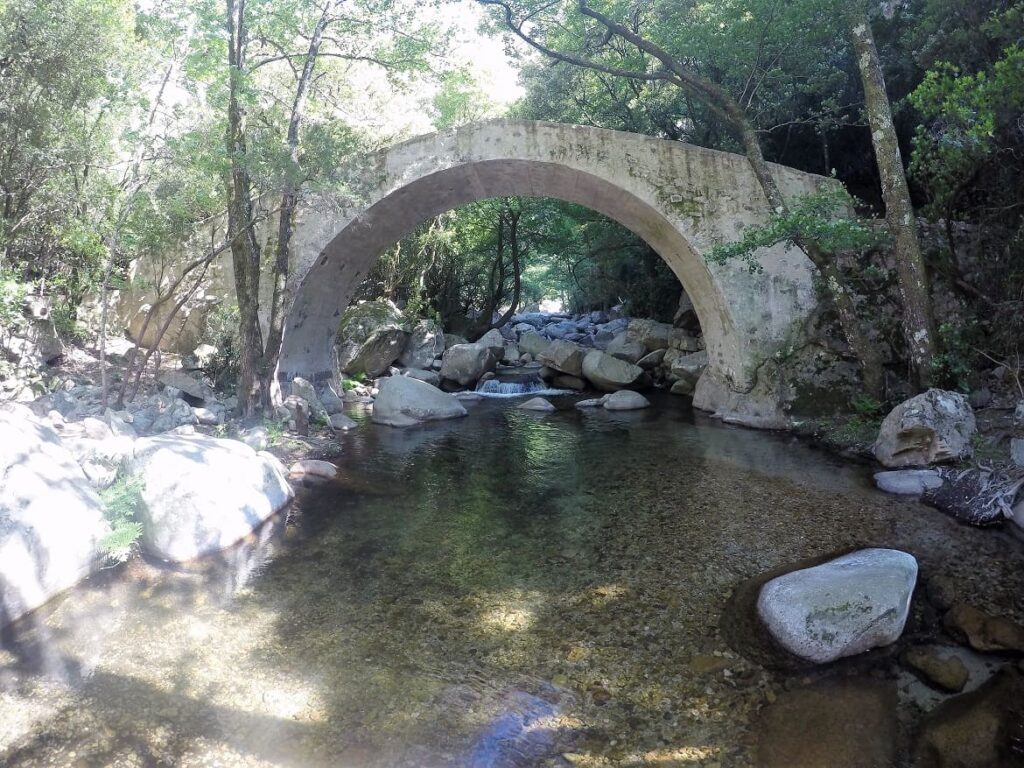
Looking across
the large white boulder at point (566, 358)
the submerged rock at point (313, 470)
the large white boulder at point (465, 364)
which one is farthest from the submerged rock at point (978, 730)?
the large white boulder at point (465, 364)

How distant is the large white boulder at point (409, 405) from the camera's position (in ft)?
35.6

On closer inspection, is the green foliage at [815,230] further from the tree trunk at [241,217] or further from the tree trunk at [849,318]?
the tree trunk at [241,217]

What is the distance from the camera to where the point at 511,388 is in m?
15.2

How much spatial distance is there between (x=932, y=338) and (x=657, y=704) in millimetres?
6627

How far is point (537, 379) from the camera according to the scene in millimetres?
16062

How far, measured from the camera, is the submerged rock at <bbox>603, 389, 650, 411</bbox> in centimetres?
1194

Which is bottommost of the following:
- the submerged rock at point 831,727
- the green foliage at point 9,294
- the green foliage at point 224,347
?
the submerged rock at point 831,727

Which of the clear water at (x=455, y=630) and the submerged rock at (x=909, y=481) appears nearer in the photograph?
the clear water at (x=455, y=630)

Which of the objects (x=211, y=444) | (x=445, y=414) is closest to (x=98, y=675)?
(x=211, y=444)

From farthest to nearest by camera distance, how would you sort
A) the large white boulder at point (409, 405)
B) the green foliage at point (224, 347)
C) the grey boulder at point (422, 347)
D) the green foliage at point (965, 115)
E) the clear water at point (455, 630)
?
the grey boulder at point (422, 347) → the large white boulder at point (409, 405) → the green foliage at point (224, 347) → the green foliage at point (965, 115) → the clear water at point (455, 630)

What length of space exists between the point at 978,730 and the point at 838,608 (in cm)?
81

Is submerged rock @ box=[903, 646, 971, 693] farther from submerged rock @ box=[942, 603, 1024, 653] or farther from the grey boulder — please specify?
the grey boulder

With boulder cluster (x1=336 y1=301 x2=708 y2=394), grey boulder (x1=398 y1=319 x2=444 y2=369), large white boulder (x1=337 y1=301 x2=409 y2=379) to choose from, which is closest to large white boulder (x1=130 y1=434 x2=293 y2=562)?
Answer: boulder cluster (x1=336 y1=301 x2=708 y2=394)

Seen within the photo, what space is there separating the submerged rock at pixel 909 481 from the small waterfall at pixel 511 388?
8908 mm
